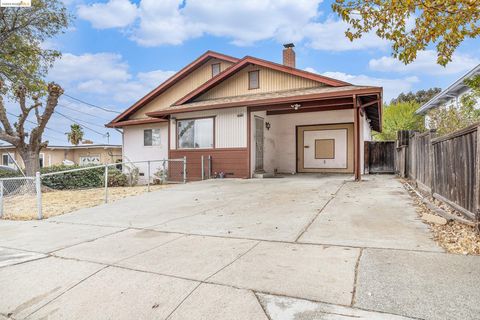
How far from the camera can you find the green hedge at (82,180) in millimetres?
14203

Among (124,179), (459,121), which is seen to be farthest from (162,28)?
(459,121)

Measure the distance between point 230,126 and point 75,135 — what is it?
912 inches

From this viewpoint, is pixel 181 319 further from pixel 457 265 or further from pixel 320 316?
pixel 457 265

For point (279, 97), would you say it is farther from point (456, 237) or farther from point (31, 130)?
point (31, 130)

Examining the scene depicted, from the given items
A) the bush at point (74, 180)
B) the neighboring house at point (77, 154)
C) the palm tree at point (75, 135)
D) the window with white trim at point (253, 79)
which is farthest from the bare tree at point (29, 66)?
the palm tree at point (75, 135)

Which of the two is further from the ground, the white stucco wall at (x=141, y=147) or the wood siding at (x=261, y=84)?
the wood siding at (x=261, y=84)

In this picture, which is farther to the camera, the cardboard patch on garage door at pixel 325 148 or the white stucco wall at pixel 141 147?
the white stucco wall at pixel 141 147

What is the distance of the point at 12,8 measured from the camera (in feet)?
42.8

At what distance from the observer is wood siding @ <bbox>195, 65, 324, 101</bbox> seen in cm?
1216

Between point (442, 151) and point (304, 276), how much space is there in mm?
4071

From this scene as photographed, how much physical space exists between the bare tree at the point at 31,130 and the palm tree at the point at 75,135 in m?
16.6

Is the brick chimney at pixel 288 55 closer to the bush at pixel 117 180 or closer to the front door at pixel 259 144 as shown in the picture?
the front door at pixel 259 144

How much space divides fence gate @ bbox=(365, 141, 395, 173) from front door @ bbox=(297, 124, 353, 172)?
5.29 feet

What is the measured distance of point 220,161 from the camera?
12375mm
